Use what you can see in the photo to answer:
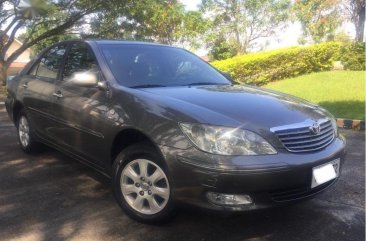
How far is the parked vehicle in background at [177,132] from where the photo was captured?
9.23ft

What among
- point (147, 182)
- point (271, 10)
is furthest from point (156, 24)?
point (147, 182)

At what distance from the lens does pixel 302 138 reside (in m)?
3.06

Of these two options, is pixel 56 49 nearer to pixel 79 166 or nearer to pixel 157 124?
→ pixel 79 166

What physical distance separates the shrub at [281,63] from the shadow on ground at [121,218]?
10.5 m

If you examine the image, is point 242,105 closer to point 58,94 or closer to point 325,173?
point 325,173

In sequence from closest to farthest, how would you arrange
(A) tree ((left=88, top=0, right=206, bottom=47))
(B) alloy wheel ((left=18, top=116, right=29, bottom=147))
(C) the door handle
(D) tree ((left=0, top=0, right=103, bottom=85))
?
(C) the door handle < (B) alloy wheel ((left=18, top=116, right=29, bottom=147)) < (D) tree ((left=0, top=0, right=103, bottom=85)) < (A) tree ((left=88, top=0, right=206, bottom=47))

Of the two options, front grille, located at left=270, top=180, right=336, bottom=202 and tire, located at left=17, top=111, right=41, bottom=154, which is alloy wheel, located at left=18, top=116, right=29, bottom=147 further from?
front grille, located at left=270, top=180, right=336, bottom=202

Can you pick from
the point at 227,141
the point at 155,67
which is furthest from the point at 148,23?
the point at 227,141

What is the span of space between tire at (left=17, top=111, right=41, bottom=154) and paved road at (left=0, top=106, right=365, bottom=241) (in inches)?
28.3

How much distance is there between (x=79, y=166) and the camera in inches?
192

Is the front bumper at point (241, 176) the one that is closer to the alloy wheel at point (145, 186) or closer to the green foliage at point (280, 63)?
the alloy wheel at point (145, 186)

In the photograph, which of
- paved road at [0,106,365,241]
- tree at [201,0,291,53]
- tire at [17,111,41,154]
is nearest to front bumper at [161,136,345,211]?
paved road at [0,106,365,241]

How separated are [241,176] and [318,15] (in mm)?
32623

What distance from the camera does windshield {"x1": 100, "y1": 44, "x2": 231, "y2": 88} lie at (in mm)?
3805
